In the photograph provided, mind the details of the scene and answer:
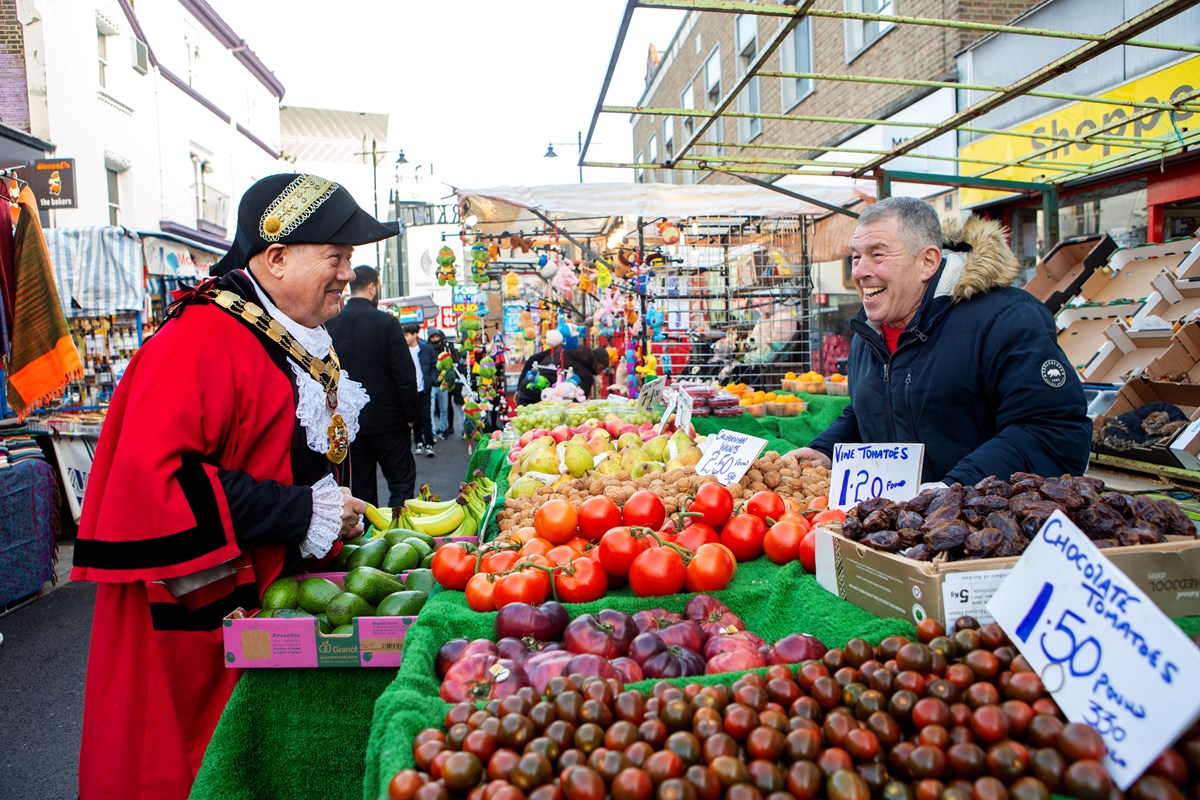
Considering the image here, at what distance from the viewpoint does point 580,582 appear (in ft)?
7.12

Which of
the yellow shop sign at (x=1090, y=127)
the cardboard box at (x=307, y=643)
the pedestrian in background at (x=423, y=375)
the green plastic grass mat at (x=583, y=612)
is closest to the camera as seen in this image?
the green plastic grass mat at (x=583, y=612)

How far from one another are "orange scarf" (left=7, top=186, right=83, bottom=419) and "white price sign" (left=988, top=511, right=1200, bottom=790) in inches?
242

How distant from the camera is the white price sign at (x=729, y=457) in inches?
125

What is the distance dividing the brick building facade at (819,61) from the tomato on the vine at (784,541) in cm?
330

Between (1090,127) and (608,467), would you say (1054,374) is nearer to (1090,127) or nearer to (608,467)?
(608,467)

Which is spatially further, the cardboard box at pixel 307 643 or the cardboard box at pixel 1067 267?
the cardboard box at pixel 1067 267

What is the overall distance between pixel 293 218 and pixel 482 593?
1.37m

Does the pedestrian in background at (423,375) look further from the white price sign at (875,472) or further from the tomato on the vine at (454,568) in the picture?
the white price sign at (875,472)

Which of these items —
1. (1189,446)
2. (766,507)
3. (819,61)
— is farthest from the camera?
(819,61)

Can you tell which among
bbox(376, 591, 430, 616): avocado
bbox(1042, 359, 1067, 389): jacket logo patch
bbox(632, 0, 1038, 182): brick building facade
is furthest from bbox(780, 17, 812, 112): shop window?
bbox(376, 591, 430, 616): avocado

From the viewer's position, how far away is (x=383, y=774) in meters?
1.34

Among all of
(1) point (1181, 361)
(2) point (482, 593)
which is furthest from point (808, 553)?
(1) point (1181, 361)

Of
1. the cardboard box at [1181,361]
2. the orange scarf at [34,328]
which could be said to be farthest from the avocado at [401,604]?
the cardboard box at [1181,361]

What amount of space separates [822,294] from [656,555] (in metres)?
12.1
